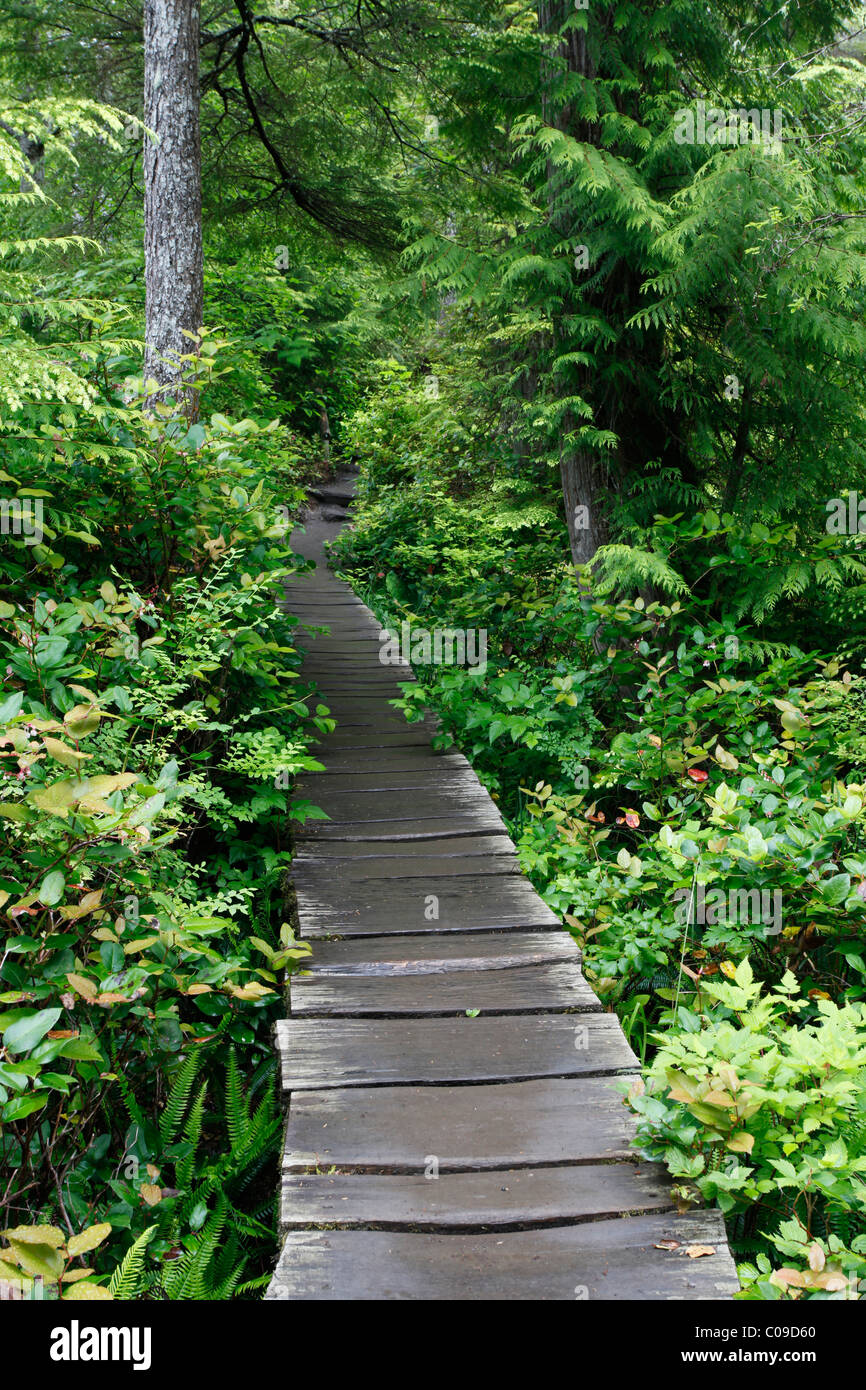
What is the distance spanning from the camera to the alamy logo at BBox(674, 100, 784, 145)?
5.37 m

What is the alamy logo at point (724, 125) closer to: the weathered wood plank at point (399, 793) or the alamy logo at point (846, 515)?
the alamy logo at point (846, 515)

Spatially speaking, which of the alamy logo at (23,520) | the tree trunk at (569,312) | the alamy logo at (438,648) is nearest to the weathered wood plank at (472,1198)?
the alamy logo at (23,520)

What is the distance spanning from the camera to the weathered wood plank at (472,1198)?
2.35 m

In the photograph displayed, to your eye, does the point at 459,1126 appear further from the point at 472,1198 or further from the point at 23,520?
the point at 23,520

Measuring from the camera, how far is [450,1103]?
9.16 feet

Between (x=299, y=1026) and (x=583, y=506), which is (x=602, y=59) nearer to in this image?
(x=583, y=506)

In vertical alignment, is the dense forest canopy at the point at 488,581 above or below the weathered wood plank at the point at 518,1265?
above

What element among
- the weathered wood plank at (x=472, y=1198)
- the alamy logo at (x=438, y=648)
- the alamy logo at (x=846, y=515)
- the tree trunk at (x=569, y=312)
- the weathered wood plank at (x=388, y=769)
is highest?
the tree trunk at (x=569, y=312)

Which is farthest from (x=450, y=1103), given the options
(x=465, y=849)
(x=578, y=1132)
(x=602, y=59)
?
(x=602, y=59)

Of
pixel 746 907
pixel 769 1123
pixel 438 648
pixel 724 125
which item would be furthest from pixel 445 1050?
pixel 724 125

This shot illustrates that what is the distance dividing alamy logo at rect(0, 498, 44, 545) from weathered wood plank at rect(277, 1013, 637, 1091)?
2.22 meters

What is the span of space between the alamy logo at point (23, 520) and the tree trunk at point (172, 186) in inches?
86.9
